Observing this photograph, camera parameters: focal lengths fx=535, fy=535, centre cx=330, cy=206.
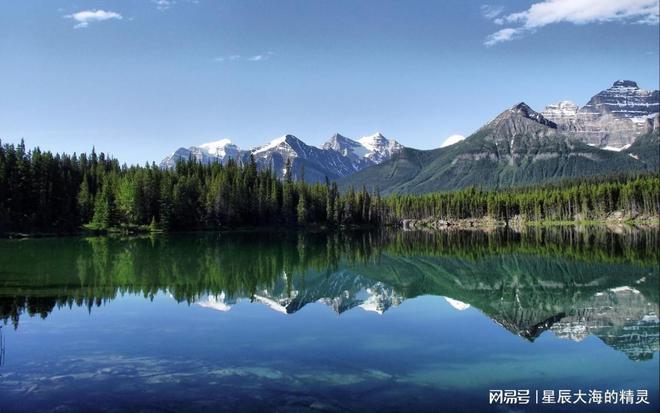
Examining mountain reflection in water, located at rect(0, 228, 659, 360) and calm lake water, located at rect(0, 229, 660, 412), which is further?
mountain reflection in water, located at rect(0, 228, 659, 360)

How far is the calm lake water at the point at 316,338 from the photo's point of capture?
16969 mm

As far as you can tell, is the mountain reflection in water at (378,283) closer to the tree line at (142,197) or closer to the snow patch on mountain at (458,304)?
the snow patch on mountain at (458,304)

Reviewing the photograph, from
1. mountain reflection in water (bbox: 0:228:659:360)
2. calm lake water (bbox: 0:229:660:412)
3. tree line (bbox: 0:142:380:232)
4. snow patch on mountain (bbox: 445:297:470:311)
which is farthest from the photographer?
tree line (bbox: 0:142:380:232)

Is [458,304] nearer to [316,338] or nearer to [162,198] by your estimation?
[316,338]

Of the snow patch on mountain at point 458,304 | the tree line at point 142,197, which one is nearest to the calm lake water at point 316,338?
the snow patch on mountain at point 458,304

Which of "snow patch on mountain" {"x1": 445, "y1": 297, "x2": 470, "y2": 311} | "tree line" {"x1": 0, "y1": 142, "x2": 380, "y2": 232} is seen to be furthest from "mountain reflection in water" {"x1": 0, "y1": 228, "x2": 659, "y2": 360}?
"tree line" {"x1": 0, "y1": 142, "x2": 380, "y2": 232}

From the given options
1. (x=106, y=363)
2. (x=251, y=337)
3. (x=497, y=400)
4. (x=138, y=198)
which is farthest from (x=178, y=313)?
(x=138, y=198)

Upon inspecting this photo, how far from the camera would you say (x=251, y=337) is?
25594 millimetres

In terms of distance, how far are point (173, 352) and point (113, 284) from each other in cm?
2204

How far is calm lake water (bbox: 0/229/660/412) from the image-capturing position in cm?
1697

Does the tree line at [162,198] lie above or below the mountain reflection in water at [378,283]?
above

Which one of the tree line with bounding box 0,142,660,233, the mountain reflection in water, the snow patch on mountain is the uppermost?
the tree line with bounding box 0,142,660,233

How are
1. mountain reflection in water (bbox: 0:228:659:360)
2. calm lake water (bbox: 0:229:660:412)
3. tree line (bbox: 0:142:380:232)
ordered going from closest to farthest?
calm lake water (bbox: 0:229:660:412) → mountain reflection in water (bbox: 0:228:659:360) → tree line (bbox: 0:142:380:232)

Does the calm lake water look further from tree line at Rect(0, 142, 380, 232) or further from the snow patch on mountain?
tree line at Rect(0, 142, 380, 232)
